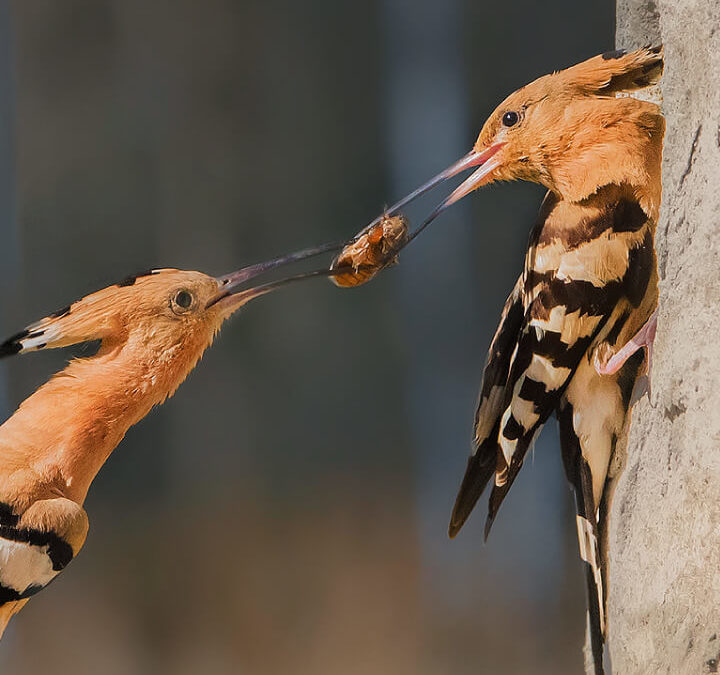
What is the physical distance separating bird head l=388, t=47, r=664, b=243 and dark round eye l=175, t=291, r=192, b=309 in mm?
292

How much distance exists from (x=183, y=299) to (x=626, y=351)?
366 millimetres

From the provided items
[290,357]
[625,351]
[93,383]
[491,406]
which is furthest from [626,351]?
[290,357]

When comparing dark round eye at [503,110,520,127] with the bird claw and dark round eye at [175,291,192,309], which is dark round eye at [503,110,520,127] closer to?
the bird claw

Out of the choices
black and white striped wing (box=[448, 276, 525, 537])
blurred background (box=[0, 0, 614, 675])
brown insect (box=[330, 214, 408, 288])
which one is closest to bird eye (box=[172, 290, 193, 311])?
brown insect (box=[330, 214, 408, 288])

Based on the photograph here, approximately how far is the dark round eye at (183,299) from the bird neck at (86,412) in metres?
0.03

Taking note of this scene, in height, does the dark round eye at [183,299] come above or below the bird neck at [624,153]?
below

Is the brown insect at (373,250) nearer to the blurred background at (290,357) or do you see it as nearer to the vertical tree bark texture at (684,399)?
the vertical tree bark texture at (684,399)

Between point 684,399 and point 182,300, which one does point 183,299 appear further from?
point 684,399

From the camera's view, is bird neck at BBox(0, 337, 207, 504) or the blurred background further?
the blurred background

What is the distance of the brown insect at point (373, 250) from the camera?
0.79 metres

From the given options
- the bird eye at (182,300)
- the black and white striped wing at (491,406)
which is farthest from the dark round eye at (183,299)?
the black and white striped wing at (491,406)

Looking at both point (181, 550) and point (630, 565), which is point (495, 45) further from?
point (181, 550)

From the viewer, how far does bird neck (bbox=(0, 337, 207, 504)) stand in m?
0.77

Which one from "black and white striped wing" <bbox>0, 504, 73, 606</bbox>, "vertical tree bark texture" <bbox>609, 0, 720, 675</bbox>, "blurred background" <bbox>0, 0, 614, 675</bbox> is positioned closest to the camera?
"vertical tree bark texture" <bbox>609, 0, 720, 675</bbox>
